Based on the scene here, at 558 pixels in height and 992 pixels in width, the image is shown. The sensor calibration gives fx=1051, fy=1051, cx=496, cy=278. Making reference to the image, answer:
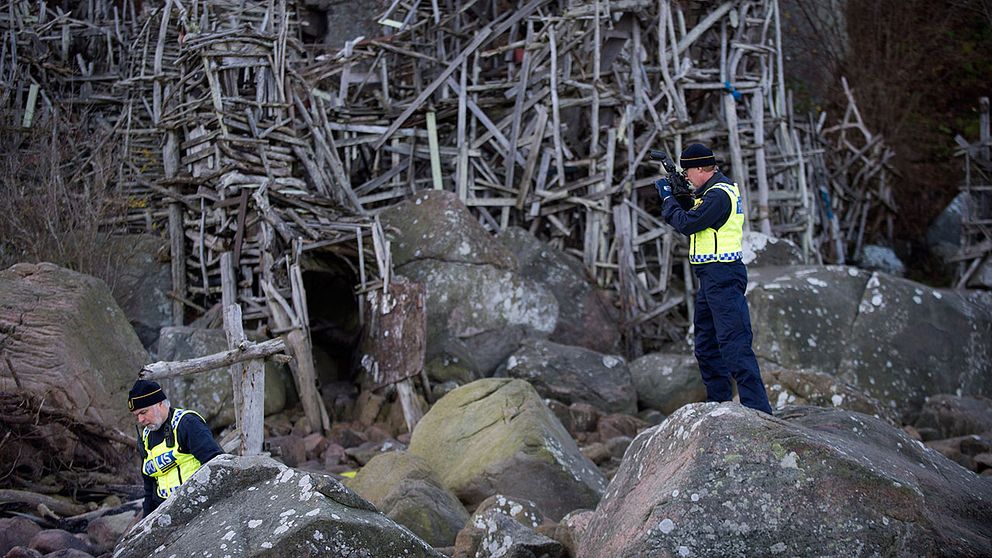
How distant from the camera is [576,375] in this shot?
12938 mm

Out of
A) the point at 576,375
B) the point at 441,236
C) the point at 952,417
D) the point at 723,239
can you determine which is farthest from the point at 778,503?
the point at 441,236

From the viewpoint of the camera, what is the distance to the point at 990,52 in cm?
2078

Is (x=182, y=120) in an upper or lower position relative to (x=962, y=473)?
upper

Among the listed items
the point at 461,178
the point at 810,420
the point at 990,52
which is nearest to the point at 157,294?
the point at 461,178

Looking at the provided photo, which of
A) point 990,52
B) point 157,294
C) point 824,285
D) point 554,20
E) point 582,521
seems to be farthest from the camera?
point 990,52

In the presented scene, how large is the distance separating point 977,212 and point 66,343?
46.9 feet

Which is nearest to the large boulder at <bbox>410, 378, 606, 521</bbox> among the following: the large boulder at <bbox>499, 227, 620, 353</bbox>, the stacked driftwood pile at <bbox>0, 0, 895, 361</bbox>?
the stacked driftwood pile at <bbox>0, 0, 895, 361</bbox>

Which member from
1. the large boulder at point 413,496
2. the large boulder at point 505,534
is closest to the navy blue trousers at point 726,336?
the large boulder at point 505,534

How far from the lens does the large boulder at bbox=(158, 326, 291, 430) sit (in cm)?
1170

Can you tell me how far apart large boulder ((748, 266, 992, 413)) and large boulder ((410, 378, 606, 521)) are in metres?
3.51

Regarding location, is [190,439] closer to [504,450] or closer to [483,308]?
[504,450]

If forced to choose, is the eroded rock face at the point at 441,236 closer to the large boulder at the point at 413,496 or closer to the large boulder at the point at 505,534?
the large boulder at the point at 413,496

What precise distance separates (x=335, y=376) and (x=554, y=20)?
632 cm

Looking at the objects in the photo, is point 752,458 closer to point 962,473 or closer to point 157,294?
point 962,473
